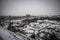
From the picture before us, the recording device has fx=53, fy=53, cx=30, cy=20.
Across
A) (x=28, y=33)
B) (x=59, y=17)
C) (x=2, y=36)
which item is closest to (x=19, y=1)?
(x=28, y=33)

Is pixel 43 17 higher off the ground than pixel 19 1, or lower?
lower

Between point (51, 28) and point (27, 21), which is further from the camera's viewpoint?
point (27, 21)

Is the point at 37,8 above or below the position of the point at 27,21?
above

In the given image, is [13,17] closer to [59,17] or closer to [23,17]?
[23,17]

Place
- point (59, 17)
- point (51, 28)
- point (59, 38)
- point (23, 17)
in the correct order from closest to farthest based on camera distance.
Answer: point (59, 38) → point (51, 28) → point (59, 17) → point (23, 17)

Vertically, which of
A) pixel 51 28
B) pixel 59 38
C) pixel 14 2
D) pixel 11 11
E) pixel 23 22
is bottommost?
pixel 59 38

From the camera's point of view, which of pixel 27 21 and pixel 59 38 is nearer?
pixel 59 38

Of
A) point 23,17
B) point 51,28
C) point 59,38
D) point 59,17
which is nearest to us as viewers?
point 59,38

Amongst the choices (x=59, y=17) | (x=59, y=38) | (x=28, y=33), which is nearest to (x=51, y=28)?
(x=59, y=38)

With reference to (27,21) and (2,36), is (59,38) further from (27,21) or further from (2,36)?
(2,36)
